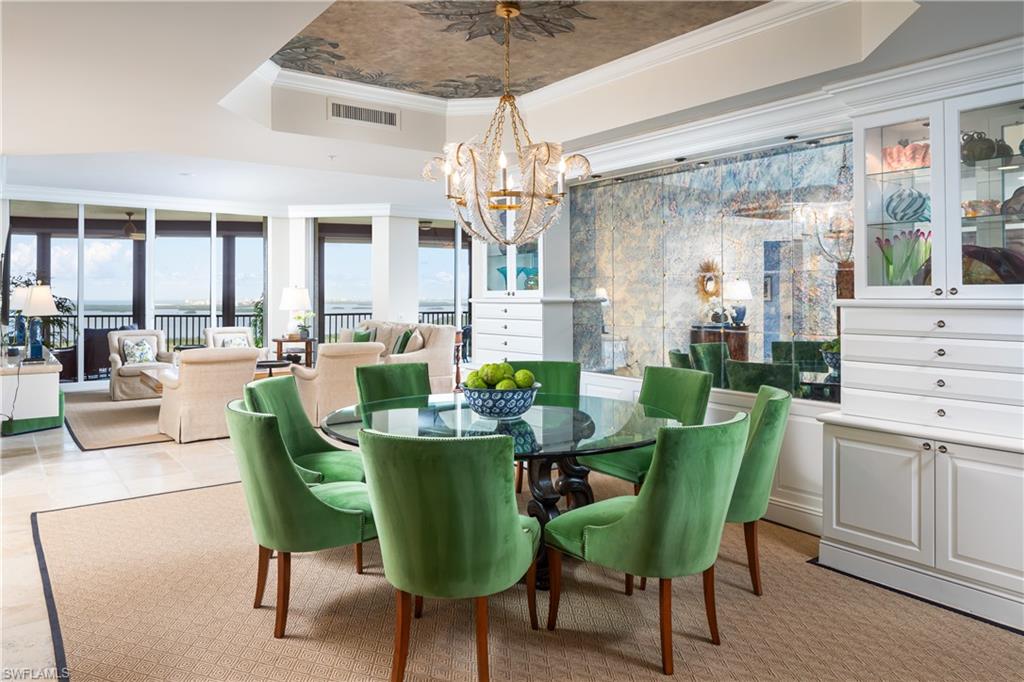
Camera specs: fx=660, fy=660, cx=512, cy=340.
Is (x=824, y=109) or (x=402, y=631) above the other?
(x=824, y=109)

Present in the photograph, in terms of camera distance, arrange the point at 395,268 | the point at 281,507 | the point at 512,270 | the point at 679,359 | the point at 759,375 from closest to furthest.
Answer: the point at 281,507, the point at 759,375, the point at 679,359, the point at 512,270, the point at 395,268

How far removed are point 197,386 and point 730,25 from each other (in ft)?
16.5

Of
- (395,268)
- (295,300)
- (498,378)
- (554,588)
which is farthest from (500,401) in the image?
(395,268)

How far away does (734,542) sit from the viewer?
3580 mm

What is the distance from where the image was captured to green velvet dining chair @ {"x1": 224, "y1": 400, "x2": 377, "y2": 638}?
2.39 m

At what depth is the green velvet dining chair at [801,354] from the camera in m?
3.74

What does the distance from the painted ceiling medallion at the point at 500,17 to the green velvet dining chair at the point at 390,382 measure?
200 cm

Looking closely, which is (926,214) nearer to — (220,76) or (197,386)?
(220,76)

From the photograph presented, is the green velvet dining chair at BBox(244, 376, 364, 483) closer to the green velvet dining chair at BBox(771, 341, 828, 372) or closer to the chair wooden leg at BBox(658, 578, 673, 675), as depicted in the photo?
the chair wooden leg at BBox(658, 578, 673, 675)

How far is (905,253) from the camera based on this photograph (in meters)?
3.06

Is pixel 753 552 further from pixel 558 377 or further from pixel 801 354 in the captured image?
pixel 558 377

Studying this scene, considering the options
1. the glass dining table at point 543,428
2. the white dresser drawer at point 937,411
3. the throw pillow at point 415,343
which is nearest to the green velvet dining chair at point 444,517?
A: the glass dining table at point 543,428

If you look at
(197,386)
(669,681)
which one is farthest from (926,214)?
(197,386)

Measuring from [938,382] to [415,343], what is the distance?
20.0 ft
